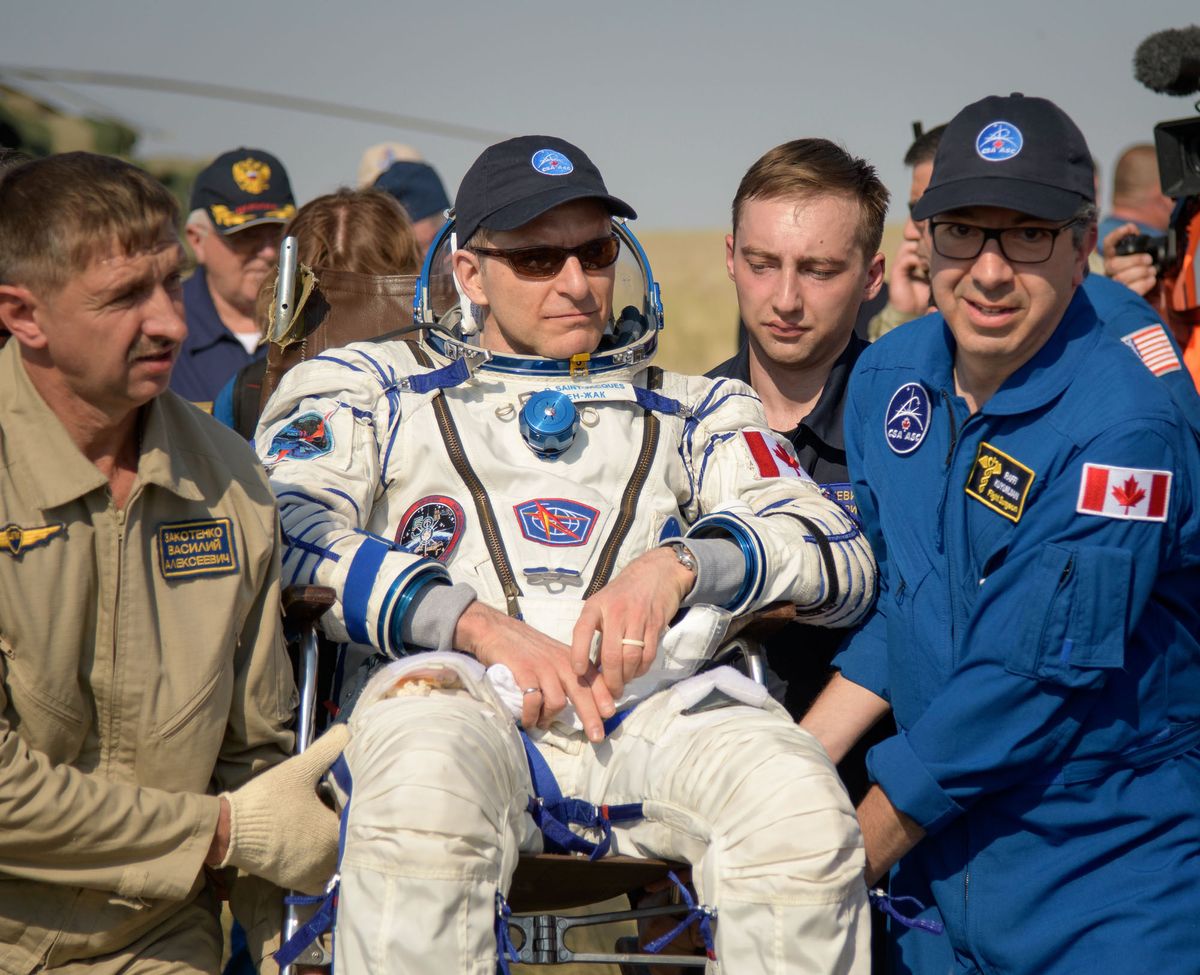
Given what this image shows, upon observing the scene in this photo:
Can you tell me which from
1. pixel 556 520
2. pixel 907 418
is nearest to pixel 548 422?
pixel 556 520

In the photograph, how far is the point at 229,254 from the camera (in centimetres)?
592

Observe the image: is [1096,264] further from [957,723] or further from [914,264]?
[957,723]

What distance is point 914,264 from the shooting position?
5547mm

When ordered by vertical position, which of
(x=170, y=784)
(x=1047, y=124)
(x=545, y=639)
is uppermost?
(x=1047, y=124)

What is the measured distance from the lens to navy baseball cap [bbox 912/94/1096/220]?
9.34ft

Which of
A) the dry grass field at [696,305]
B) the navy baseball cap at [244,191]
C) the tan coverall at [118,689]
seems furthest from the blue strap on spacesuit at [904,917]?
the dry grass field at [696,305]

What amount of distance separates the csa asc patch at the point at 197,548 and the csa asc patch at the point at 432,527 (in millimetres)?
626

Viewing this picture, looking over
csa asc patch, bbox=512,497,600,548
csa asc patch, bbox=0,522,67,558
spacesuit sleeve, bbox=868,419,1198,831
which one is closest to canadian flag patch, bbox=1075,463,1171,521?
spacesuit sleeve, bbox=868,419,1198,831

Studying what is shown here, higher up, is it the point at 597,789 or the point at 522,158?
the point at 522,158

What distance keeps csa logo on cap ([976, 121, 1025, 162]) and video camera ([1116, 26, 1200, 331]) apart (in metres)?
1.70

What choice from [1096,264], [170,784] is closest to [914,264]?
[170,784]

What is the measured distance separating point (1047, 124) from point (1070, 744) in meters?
1.27

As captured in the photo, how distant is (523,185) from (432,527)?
86 cm

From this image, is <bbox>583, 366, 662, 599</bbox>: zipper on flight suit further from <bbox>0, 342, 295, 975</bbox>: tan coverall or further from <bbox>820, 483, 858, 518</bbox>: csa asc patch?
<bbox>0, 342, 295, 975</bbox>: tan coverall
